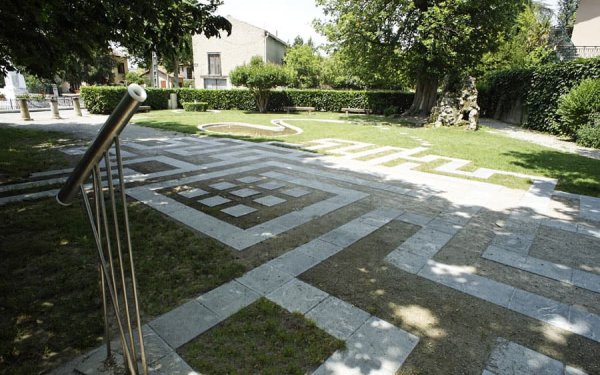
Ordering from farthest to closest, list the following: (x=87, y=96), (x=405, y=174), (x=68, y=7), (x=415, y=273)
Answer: (x=87, y=96), (x=405, y=174), (x=68, y=7), (x=415, y=273)

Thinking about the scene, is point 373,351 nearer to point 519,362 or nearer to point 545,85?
point 519,362

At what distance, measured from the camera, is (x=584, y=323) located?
3027 mm

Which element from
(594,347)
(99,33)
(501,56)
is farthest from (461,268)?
(501,56)

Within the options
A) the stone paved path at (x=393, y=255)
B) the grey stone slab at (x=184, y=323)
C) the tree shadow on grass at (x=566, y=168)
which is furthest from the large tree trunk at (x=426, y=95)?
the grey stone slab at (x=184, y=323)

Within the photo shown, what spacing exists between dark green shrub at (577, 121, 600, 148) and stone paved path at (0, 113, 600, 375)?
24.0 feet

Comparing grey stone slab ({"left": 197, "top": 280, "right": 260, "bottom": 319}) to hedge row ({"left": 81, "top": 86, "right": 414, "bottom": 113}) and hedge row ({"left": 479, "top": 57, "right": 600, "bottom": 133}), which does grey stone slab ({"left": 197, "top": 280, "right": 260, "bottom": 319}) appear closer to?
hedge row ({"left": 479, "top": 57, "right": 600, "bottom": 133})

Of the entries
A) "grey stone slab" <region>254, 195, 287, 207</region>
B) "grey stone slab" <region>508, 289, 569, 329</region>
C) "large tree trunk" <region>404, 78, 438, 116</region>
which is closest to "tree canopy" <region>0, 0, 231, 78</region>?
"grey stone slab" <region>254, 195, 287, 207</region>

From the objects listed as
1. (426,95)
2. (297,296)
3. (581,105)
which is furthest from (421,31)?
(297,296)

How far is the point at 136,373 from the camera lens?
6.69 ft

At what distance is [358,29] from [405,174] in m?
13.8

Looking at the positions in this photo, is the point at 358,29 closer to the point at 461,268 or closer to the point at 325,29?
the point at 325,29

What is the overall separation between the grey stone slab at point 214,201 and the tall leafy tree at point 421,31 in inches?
607

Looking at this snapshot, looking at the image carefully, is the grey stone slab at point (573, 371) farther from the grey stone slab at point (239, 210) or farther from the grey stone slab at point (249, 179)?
the grey stone slab at point (249, 179)

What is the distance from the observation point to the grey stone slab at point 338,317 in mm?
2850
